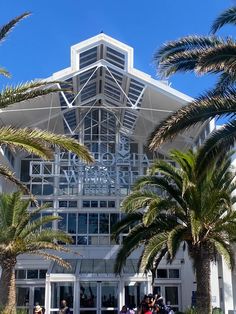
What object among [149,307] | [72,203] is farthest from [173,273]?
[149,307]

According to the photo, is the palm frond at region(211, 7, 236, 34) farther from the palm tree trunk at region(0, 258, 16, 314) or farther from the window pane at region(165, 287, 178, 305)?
the window pane at region(165, 287, 178, 305)

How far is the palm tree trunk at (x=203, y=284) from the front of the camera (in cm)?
1703

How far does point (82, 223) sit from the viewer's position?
30406 mm

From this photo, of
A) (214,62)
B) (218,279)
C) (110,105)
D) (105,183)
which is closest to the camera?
(214,62)

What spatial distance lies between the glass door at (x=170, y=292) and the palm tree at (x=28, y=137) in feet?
62.8

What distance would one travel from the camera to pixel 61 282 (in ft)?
88.8

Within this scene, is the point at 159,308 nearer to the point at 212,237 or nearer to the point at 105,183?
the point at 212,237

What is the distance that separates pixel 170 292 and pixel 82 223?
20.8ft

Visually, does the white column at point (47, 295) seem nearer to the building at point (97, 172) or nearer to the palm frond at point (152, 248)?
the building at point (97, 172)

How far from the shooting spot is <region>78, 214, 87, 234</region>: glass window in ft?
99.2

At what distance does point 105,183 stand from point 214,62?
727 inches

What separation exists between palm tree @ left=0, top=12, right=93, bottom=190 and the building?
15.4 meters

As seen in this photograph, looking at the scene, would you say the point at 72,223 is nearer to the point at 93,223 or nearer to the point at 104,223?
the point at 93,223

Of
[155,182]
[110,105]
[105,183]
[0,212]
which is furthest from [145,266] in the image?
[110,105]
